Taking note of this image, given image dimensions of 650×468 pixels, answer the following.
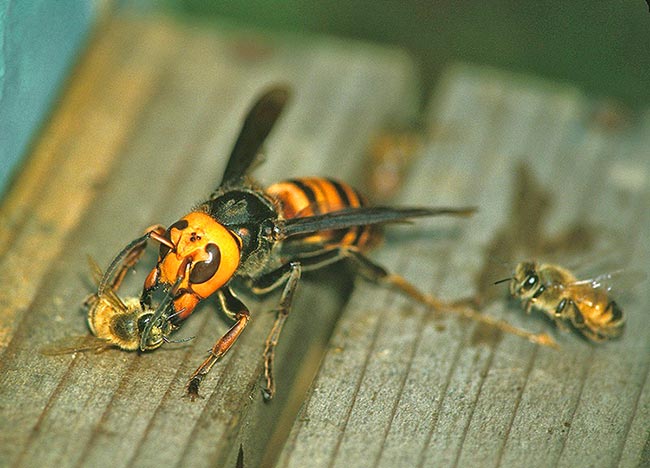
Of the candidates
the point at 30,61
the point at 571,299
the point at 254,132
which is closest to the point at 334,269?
the point at 254,132

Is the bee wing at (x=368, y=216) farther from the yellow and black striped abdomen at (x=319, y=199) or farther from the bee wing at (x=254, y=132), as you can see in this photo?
the bee wing at (x=254, y=132)

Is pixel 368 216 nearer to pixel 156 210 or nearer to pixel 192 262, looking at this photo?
pixel 192 262

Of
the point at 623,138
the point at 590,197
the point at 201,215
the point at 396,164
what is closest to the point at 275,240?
the point at 201,215

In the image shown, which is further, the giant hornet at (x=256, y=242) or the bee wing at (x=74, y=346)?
the giant hornet at (x=256, y=242)

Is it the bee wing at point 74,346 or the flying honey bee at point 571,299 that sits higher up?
the flying honey bee at point 571,299

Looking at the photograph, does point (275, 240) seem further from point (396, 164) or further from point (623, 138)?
point (623, 138)

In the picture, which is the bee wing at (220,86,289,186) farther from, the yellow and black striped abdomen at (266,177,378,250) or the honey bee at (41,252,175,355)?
the honey bee at (41,252,175,355)

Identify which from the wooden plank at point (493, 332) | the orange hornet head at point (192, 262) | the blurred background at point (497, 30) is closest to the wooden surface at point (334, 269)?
the wooden plank at point (493, 332)
